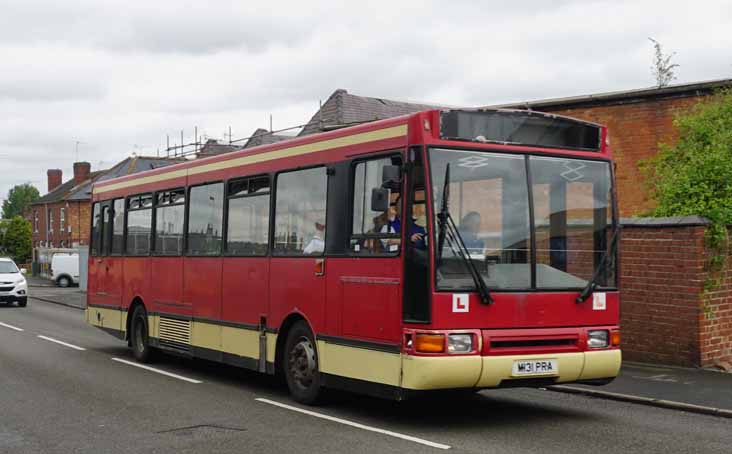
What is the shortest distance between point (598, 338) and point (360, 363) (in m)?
2.36

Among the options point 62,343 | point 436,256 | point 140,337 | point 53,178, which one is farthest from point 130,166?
point 436,256

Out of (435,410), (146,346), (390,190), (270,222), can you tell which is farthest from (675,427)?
(146,346)

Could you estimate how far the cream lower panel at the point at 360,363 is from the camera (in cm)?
907

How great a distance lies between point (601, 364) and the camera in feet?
31.4

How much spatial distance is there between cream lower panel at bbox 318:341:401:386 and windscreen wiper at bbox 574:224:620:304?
1936 millimetres

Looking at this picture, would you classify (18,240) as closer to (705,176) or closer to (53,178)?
(53,178)

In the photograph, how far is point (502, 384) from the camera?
29.6 feet

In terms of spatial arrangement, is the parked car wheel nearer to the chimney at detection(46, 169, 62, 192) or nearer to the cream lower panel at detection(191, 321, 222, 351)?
the chimney at detection(46, 169, 62, 192)

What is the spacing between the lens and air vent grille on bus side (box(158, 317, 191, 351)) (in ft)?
45.6

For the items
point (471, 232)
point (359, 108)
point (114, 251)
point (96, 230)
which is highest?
point (359, 108)

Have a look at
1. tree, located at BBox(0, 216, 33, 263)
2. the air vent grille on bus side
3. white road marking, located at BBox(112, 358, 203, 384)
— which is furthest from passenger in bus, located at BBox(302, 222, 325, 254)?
tree, located at BBox(0, 216, 33, 263)

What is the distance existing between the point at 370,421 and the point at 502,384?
1479mm

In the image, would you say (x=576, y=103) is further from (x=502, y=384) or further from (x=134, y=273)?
(x=502, y=384)

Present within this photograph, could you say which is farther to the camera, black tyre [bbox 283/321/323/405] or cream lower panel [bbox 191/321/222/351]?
cream lower panel [bbox 191/321/222/351]
